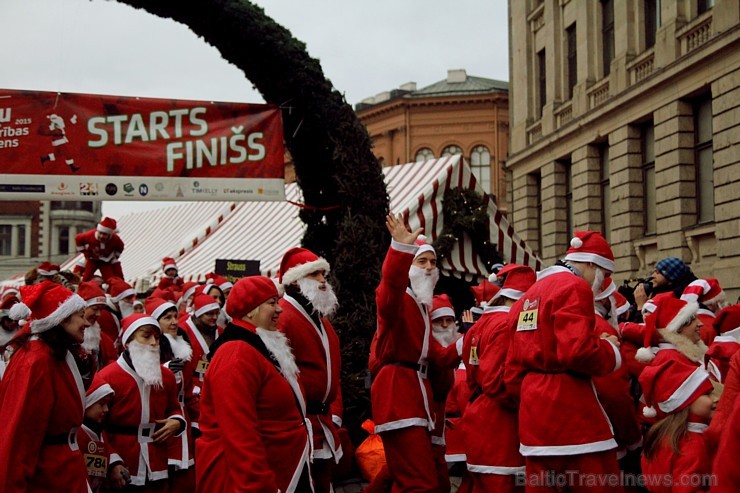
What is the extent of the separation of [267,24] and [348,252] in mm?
2518

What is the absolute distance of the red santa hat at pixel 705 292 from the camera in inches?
278

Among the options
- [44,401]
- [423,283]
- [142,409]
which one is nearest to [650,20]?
[423,283]

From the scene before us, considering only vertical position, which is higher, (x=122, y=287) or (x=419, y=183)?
(x=419, y=183)

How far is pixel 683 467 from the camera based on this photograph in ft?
14.4

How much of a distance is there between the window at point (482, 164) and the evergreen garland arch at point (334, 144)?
40.4 meters

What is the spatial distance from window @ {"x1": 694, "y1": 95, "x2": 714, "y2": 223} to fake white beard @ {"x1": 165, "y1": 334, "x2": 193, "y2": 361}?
17860mm

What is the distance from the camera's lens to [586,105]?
29.1 metres

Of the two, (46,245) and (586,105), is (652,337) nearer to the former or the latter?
(586,105)

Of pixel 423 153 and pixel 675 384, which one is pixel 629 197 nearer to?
pixel 675 384

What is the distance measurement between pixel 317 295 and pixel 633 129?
21.6 meters

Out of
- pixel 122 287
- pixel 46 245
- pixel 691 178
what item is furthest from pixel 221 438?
pixel 46 245

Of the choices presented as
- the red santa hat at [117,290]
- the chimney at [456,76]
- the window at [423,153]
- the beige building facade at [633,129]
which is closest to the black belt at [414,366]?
the red santa hat at [117,290]

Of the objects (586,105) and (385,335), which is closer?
(385,335)

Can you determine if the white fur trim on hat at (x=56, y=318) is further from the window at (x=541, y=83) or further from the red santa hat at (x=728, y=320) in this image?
the window at (x=541, y=83)
